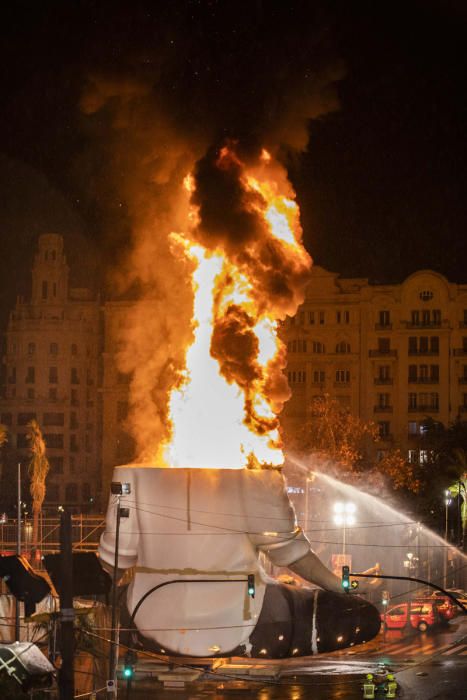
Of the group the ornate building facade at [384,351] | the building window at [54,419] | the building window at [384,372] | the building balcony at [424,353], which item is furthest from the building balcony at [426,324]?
the building window at [54,419]

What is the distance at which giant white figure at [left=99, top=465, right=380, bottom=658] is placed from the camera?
36406 mm

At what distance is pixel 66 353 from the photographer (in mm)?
103188

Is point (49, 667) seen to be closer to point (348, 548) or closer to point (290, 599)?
point (290, 599)

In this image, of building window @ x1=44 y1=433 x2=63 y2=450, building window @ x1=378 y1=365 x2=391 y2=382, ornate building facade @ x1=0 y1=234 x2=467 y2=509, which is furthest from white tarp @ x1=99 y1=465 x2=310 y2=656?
building window @ x1=44 y1=433 x2=63 y2=450

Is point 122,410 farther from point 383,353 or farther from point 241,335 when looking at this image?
point 241,335

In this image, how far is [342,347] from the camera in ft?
315

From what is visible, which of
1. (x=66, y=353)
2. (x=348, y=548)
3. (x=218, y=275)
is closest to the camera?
(x=218, y=275)

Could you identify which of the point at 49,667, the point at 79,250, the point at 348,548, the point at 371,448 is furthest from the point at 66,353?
the point at 49,667

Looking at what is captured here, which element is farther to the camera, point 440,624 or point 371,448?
point 371,448

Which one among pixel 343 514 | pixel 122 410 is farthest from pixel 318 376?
pixel 343 514

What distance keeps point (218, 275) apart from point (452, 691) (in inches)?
707

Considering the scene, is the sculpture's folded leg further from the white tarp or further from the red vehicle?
the red vehicle

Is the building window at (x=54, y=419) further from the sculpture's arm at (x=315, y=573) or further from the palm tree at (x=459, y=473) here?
the sculpture's arm at (x=315, y=573)

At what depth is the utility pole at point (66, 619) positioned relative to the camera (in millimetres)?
23469
